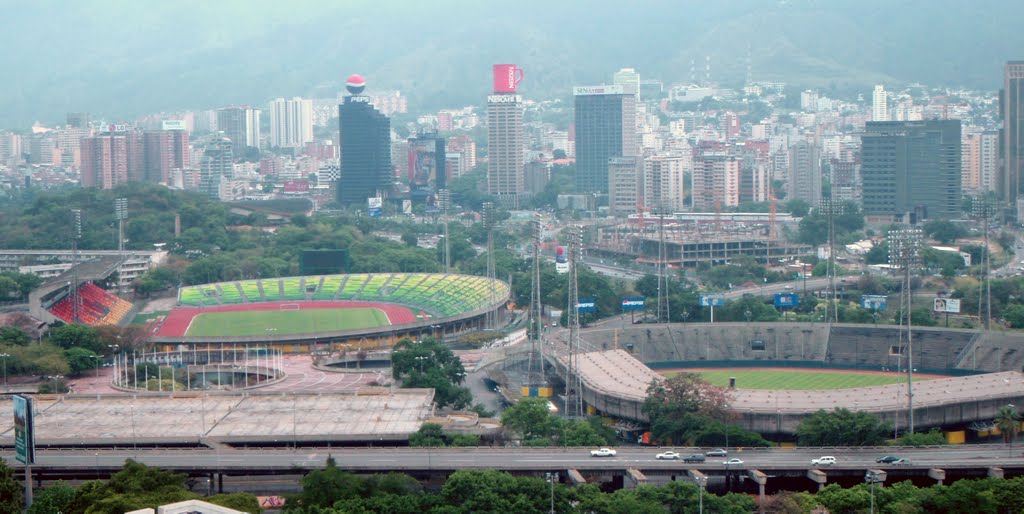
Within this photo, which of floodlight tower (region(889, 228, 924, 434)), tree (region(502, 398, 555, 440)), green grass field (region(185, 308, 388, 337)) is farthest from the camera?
green grass field (region(185, 308, 388, 337))

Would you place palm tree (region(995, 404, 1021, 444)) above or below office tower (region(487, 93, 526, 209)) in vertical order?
below

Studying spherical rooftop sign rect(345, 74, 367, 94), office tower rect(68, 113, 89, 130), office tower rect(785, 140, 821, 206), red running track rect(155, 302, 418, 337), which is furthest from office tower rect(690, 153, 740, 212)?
office tower rect(68, 113, 89, 130)

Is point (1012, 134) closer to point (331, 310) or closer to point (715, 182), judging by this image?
point (715, 182)

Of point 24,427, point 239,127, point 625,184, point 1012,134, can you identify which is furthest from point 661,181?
point 239,127

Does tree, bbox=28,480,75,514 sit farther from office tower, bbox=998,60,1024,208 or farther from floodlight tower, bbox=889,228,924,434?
office tower, bbox=998,60,1024,208

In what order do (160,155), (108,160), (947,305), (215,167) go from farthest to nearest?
1. (215,167)
2. (160,155)
3. (108,160)
4. (947,305)

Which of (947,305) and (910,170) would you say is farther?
(910,170)

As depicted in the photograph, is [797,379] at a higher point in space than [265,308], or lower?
lower

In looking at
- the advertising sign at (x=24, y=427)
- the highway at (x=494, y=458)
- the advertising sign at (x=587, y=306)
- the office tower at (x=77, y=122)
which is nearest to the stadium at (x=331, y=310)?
the advertising sign at (x=587, y=306)
